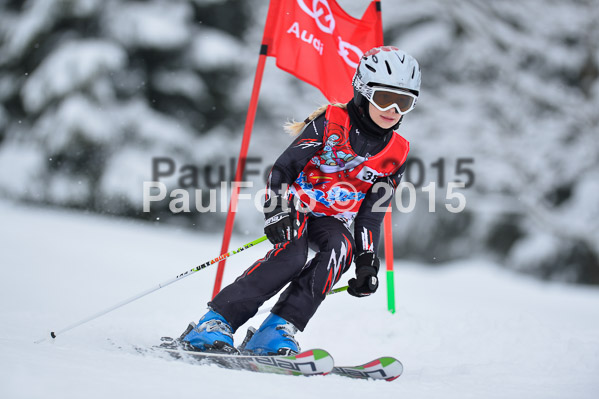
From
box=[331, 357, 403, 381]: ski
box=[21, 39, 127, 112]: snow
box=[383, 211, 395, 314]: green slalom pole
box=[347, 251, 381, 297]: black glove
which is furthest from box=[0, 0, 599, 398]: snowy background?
box=[331, 357, 403, 381]: ski

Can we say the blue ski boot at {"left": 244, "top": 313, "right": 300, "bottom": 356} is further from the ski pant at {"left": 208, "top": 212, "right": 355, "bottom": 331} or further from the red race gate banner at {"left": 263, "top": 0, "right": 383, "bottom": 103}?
the red race gate banner at {"left": 263, "top": 0, "right": 383, "bottom": 103}

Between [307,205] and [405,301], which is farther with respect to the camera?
[405,301]

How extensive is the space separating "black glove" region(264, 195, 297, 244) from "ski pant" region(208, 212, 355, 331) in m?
0.12

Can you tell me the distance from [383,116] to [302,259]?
843 millimetres

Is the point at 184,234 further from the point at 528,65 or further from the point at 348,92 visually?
the point at 528,65

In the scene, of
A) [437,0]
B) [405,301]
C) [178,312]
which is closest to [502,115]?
[437,0]

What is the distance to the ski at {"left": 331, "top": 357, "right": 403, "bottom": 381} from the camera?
2.66 m

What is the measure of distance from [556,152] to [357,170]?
7640 millimetres

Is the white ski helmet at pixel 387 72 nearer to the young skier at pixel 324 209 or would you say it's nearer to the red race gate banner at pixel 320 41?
the young skier at pixel 324 209

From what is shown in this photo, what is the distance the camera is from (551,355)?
144 inches

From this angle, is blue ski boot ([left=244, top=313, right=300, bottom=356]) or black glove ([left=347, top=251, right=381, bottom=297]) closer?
blue ski boot ([left=244, top=313, right=300, bottom=356])

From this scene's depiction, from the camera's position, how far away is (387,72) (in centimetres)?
294

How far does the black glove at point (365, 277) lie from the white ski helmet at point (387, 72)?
82cm

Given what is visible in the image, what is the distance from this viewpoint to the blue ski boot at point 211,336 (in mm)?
2734
